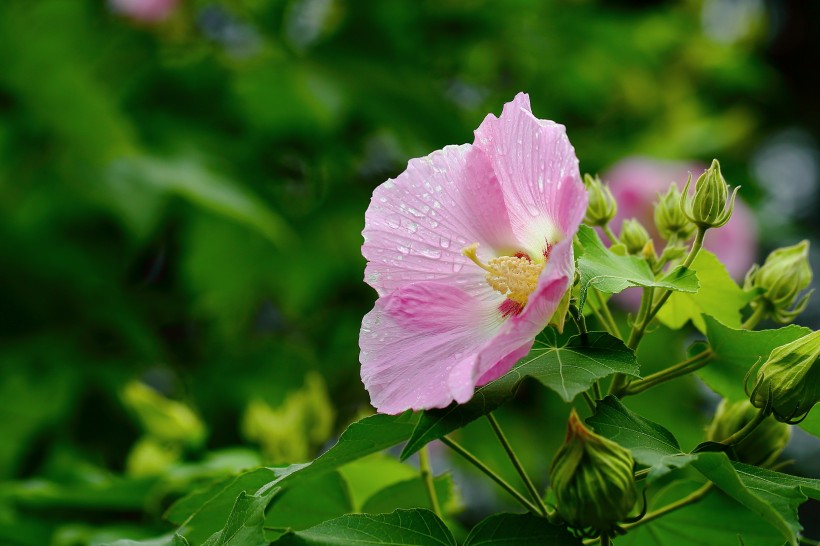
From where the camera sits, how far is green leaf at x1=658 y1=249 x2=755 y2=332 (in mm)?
648

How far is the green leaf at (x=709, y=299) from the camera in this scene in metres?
0.65

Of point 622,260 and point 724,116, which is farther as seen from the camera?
point 724,116

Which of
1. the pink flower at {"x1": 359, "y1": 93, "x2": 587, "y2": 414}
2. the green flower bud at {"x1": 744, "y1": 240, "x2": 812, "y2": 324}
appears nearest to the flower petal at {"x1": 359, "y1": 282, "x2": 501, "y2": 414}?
the pink flower at {"x1": 359, "y1": 93, "x2": 587, "y2": 414}

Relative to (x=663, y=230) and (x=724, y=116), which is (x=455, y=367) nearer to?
(x=663, y=230)

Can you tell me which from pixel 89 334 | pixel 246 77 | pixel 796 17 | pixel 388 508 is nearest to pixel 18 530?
pixel 388 508

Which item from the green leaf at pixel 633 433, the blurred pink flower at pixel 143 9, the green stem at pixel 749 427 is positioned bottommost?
the green stem at pixel 749 427

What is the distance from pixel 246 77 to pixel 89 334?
0.57 meters

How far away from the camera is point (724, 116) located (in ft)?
9.63

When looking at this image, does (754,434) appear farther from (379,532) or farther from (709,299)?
(379,532)

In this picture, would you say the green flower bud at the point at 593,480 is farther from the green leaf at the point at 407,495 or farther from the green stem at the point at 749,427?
the green leaf at the point at 407,495

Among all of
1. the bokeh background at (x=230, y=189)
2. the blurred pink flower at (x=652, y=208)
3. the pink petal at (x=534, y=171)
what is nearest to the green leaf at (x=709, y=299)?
the pink petal at (x=534, y=171)

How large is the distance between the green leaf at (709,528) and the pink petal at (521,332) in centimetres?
21

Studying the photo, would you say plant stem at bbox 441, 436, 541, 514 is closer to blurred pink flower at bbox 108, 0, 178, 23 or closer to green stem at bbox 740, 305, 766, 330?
green stem at bbox 740, 305, 766, 330

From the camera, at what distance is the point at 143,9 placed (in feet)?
6.61
